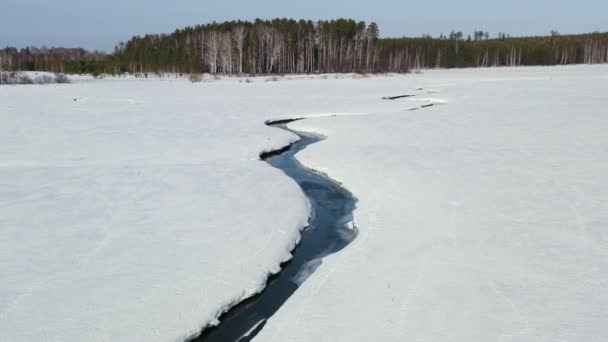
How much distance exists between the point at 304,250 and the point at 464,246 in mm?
1854

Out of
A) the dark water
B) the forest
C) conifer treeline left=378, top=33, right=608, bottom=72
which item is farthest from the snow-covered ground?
conifer treeline left=378, top=33, right=608, bottom=72

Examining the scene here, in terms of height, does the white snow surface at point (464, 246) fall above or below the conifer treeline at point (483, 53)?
below

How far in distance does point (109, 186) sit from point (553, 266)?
645cm

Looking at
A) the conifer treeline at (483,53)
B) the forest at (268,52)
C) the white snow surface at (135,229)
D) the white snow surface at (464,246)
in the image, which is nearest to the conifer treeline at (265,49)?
the forest at (268,52)

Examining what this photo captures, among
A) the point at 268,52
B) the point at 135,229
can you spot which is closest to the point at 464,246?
the point at 135,229

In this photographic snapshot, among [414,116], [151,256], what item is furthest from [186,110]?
[151,256]

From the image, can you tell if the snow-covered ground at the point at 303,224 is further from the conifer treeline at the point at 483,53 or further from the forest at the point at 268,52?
the conifer treeline at the point at 483,53

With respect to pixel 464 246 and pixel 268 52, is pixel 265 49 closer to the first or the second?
pixel 268 52

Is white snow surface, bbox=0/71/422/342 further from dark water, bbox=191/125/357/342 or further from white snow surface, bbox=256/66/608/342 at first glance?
white snow surface, bbox=256/66/608/342

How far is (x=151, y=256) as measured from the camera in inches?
213

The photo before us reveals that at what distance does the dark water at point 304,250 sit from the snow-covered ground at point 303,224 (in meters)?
0.16

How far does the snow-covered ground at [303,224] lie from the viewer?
13.6 feet

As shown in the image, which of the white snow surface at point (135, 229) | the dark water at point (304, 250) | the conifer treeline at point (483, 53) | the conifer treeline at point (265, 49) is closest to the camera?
the white snow surface at point (135, 229)

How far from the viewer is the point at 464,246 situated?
5.65 m
